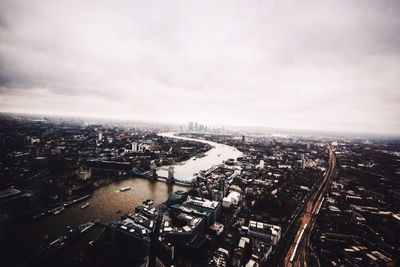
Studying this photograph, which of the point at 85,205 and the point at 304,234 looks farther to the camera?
the point at 85,205

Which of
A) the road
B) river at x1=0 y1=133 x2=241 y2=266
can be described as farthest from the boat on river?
the road

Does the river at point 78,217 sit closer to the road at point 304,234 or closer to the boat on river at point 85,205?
the boat on river at point 85,205

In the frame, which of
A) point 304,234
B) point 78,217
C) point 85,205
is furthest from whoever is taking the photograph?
point 85,205

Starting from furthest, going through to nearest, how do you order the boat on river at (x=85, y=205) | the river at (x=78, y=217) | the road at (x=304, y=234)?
the boat on river at (x=85, y=205), the road at (x=304, y=234), the river at (x=78, y=217)

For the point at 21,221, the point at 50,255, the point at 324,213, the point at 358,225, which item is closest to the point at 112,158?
the point at 21,221

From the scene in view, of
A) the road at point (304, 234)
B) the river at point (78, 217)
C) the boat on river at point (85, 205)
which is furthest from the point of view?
the boat on river at point (85, 205)

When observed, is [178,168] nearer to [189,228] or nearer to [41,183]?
[41,183]

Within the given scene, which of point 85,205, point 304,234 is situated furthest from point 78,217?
point 304,234

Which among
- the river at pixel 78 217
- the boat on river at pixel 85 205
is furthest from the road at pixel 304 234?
the boat on river at pixel 85 205

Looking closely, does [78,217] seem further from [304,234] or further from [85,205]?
[304,234]
